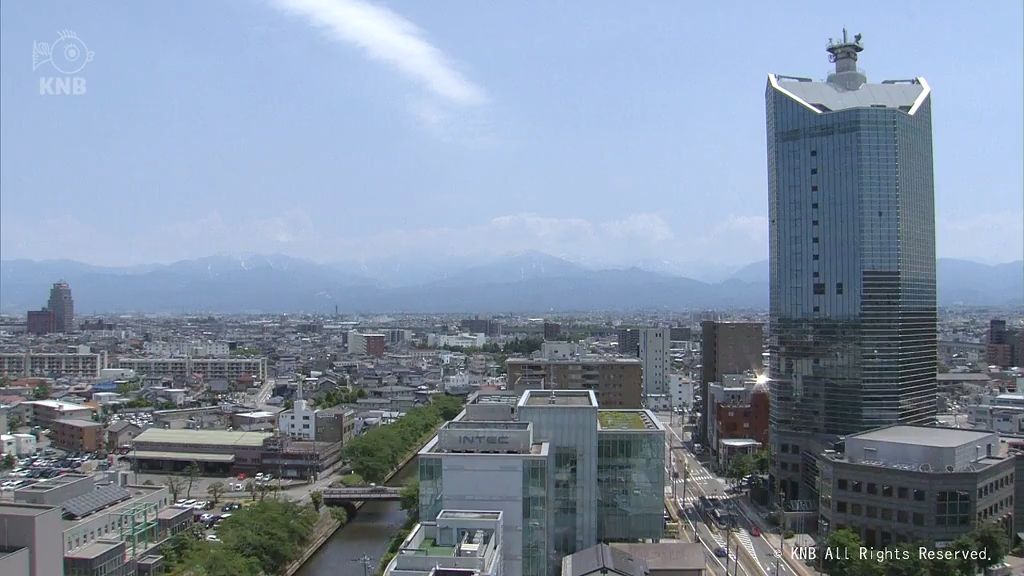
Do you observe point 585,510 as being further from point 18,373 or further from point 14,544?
point 18,373

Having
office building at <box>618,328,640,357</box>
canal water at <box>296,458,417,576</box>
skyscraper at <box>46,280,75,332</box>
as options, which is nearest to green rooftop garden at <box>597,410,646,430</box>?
canal water at <box>296,458,417,576</box>

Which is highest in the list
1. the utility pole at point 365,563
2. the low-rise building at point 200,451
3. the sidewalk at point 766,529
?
the low-rise building at point 200,451

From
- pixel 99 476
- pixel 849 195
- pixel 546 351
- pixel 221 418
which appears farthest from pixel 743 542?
pixel 221 418

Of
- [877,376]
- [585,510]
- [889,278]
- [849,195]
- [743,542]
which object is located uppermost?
[849,195]

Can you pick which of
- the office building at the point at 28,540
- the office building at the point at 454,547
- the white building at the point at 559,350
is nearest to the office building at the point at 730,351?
the white building at the point at 559,350

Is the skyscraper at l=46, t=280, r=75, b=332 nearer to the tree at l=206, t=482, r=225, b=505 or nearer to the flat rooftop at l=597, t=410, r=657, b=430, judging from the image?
the tree at l=206, t=482, r=225, b=505

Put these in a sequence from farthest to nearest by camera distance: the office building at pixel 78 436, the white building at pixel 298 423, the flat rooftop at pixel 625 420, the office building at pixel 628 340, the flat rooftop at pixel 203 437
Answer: the office building at pixel 628 340, the white building at pixel 298 423, the office building at pixel 78 436, the flat rooftop at pixel 203 437, the flat rooftop at pixel 625 420

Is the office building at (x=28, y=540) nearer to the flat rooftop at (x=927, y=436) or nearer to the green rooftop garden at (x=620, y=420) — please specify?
the green rooftop garden at (x=620, y=420)
